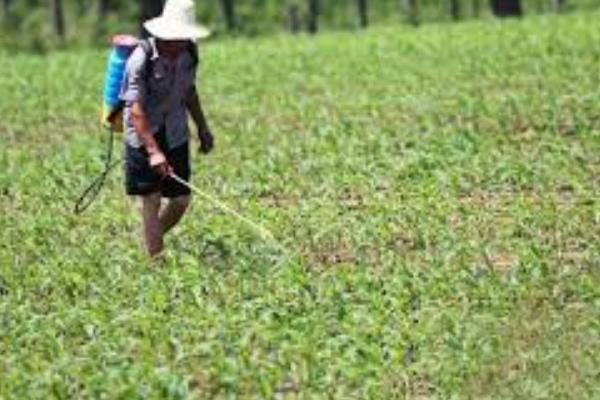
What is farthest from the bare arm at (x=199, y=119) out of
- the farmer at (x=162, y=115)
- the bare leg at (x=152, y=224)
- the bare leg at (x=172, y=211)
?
the bare leg at (x=152, y=224)

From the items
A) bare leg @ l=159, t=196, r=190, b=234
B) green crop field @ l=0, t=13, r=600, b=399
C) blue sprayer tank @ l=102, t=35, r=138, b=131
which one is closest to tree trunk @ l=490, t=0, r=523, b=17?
green crop field @ l=0, t=13, r=600, b=399

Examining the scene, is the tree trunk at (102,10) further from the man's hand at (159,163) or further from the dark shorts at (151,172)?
the man's hand at (159,163)

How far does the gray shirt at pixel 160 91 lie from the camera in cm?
1073

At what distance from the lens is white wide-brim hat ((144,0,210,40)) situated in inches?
413

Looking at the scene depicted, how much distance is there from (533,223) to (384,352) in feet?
12.2

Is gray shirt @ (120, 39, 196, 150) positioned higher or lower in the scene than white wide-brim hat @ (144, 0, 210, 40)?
lower

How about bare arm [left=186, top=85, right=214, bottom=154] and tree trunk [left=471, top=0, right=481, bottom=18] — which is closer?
bare arm [left=186, top=85, right=214, bottom=154]

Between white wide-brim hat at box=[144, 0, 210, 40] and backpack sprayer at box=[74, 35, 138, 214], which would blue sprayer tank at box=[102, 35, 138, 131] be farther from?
white wide-brim hat at box=[144, 0, 210, 40]

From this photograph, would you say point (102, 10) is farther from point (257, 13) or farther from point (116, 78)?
point (116, 78)

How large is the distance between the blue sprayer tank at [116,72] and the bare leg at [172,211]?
0.68 meters

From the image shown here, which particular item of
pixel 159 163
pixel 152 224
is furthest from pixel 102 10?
pixel 159 163

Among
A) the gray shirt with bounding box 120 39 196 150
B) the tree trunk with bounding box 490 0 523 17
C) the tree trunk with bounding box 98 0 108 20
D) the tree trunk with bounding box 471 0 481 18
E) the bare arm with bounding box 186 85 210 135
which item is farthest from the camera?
the tree trunk with bounding box 471 0 481 18

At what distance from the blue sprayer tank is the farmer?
0.10 metres

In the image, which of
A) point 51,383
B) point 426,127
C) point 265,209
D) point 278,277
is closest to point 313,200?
point 265,209
